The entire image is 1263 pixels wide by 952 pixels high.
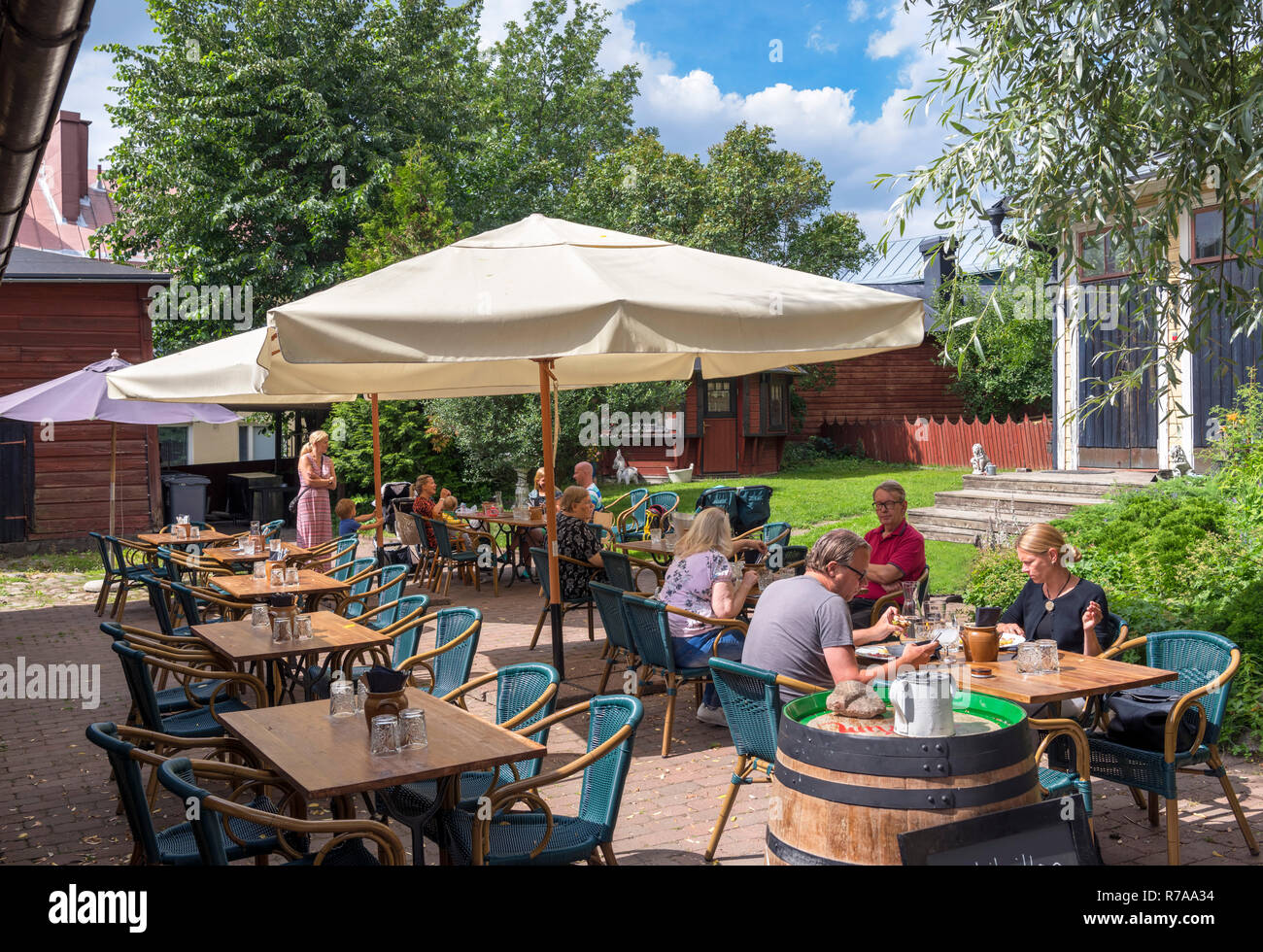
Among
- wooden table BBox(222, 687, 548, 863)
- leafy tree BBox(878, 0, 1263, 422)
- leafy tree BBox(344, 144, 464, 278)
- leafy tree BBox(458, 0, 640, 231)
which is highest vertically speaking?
leafy tree BBox(458, 0, 640, 231)

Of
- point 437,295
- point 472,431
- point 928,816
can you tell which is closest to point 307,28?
point 472,431

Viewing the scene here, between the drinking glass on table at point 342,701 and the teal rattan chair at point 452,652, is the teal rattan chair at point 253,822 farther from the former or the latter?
the teal rattan chair at point 452,652

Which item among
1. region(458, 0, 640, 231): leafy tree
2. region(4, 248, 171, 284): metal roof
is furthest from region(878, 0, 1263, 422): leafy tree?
region(458, 0, 640, 231): leafy tree

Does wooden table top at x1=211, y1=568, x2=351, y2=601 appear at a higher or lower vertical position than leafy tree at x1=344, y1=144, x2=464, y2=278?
lower

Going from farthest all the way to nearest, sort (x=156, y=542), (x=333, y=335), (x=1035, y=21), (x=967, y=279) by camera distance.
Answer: (x=156, y=542) → (x=967, y=279) → (x=1035, y=21) → (x=333, y=335)

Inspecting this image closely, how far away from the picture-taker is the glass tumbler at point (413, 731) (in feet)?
11.4

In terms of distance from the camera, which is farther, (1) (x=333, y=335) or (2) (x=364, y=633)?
(2) (x=364, y=633)

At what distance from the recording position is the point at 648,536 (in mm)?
11008

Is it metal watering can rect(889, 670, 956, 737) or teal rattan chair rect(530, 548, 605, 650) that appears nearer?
metal watering can rect(889, 670, 956, 737)

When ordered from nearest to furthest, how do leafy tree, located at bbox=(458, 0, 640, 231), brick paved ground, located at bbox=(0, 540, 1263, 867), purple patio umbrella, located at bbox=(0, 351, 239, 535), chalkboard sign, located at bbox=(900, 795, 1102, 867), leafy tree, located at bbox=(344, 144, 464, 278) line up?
1. chalkboard sign, located at bbox=(900, 795, 1102, 867)
2. brick paved ground, located at bbox=(0, 540, 1263, 867)
3. purple patio umbrella, located at bbox=(0, 351, 239, 535)
4. leafy tree, located at bbox=(344, 144, 464, 278)
5. leafy tree, located at bbox=(458, 0, 640, 231)

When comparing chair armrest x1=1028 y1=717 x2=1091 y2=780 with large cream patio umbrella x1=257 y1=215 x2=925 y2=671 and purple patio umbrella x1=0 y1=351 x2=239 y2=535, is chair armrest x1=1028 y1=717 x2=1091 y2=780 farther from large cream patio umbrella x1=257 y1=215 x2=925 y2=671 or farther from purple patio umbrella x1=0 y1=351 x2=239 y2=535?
purple patio umbrella x1=0 y1=351 x2=239 y2=535

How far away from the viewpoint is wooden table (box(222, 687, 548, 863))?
320cm

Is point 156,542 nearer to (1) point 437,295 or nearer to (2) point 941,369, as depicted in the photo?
(1) point 437,295
